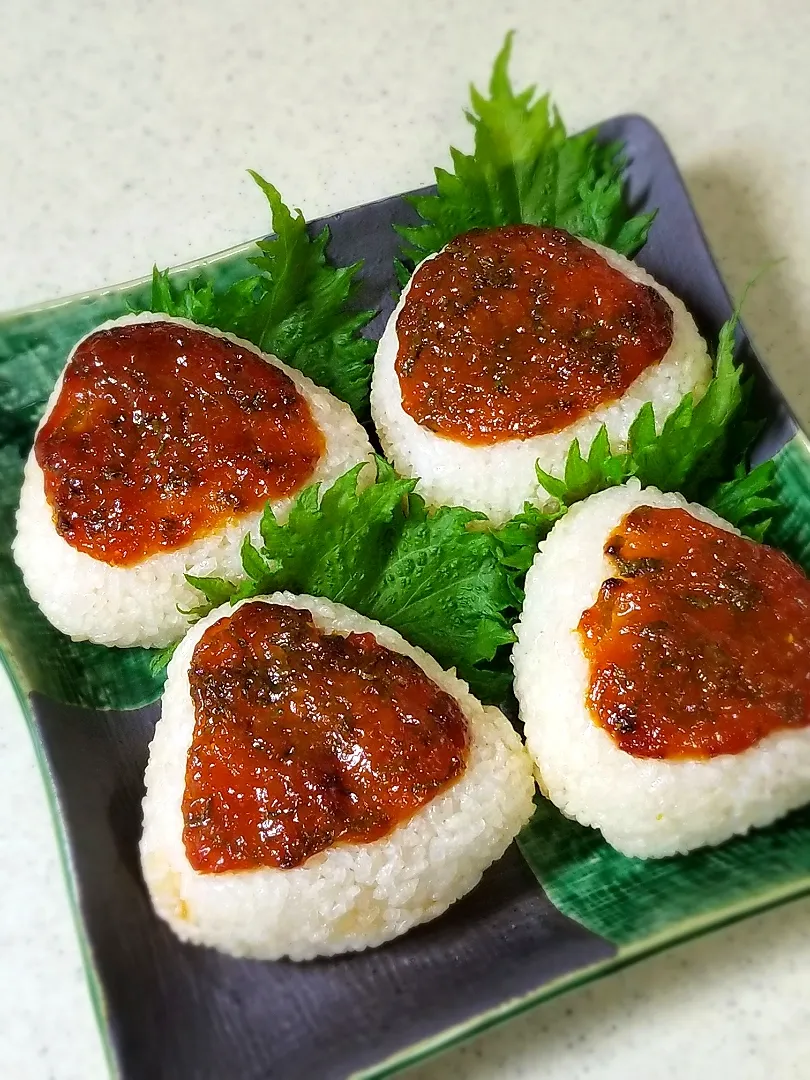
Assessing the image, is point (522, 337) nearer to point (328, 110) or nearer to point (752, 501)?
point (752, 501)

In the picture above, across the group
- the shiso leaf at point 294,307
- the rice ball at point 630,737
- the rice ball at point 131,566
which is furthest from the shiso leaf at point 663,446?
the shiso leaf at point 294,307

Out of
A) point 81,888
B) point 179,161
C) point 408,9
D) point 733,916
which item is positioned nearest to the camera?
point 733,916

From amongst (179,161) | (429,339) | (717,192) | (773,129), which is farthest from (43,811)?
(773,129)

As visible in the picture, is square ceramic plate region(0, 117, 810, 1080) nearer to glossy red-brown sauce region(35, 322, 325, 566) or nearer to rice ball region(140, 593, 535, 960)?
rice ball region(140, 593, 535, 960)

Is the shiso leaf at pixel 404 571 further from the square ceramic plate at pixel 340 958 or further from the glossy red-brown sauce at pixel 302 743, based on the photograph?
the square ceramic plate at pixel 340 958

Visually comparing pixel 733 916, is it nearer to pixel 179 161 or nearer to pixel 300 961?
pixel 300 961

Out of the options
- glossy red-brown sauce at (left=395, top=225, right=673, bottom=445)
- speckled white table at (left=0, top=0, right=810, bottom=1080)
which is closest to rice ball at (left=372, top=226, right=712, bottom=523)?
glossy red-brown sauce at (left=395, top=225, right=673, bottom=445)

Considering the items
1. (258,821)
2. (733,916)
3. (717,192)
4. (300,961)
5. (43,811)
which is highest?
(717,192)
